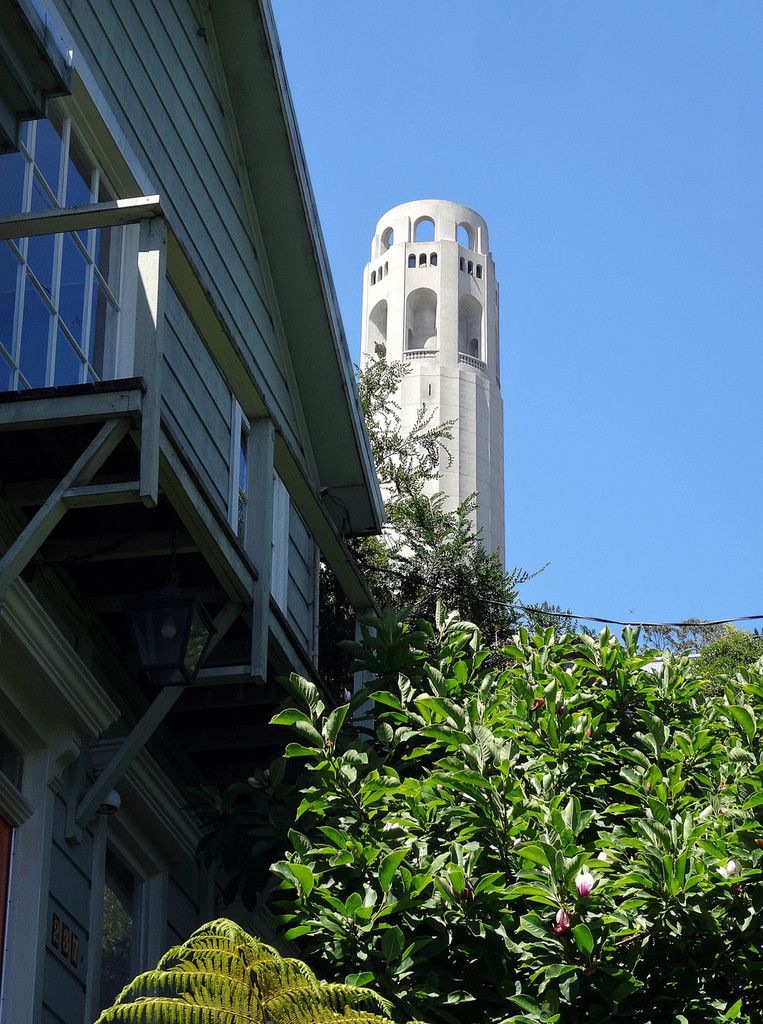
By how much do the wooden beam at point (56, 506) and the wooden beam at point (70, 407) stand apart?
0.07m

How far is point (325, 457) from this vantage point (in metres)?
14.0

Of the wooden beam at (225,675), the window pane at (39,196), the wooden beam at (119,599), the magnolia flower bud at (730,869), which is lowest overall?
the magnolia flower bud at (730,869)

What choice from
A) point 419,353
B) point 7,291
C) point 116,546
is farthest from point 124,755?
point 419,353

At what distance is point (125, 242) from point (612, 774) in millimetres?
4265

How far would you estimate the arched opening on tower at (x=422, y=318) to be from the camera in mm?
98812

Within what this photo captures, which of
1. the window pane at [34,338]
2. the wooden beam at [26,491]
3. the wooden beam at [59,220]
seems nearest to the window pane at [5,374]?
the window pane at [34,338]

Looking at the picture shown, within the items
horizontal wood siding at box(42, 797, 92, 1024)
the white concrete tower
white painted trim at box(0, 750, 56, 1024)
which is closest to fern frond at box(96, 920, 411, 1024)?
white painted trim at box(0, 750, 56, 1024)

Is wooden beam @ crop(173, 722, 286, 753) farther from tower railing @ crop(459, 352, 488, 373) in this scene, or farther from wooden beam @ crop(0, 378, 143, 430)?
tower railing @ crop(459, 352, 488, 373)

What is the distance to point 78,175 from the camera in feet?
29.4

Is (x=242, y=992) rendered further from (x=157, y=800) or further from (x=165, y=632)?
(x=157, y=800)

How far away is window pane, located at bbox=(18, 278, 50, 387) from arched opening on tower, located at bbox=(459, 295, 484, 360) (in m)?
91.9

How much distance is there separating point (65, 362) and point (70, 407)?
180 cm

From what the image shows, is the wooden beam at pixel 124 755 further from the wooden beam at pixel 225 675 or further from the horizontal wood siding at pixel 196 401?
the horizontal wood siding at pixel 196 401

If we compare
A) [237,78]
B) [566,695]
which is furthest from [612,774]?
[237,78]
